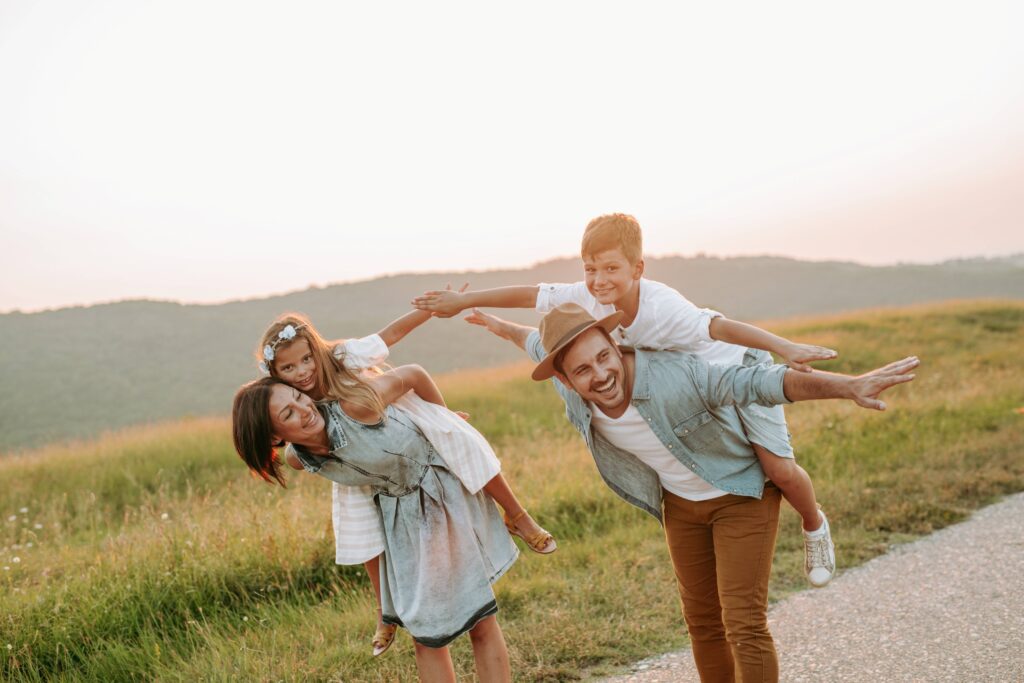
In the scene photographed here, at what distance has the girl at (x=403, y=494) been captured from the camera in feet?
10.1

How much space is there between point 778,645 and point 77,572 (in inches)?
192

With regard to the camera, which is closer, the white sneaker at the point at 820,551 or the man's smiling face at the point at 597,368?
the man's smiling face at the point at 597,368

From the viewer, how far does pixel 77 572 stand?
565cm

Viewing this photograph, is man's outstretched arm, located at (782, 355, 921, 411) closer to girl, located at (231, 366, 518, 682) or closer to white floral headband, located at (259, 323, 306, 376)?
girl, located at (231, 366, 518, 682)

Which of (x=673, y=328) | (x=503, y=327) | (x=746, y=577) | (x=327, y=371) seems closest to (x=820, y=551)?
(x=746, y=577)

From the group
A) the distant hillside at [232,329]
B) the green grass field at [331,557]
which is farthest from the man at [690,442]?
the distant hillside at [232,329]

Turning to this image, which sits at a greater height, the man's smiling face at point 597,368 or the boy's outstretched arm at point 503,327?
the boy's outstretched arm at point 503,327

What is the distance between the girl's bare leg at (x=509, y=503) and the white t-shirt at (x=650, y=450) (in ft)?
1.76

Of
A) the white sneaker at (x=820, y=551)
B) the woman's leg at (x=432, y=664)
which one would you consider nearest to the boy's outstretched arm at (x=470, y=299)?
the woman's leg at (x=432, y=664)

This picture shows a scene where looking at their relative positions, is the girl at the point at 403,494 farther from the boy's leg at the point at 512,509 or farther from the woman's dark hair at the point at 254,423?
the boy's leg at the point at 512,509

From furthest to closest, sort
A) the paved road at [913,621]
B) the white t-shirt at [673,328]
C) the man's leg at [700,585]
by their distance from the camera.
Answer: the paved road at [913,621]
the white t-shirt at [673,328]
the man's leg at [700,585]

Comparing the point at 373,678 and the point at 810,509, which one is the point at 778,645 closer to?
the point at 810,509

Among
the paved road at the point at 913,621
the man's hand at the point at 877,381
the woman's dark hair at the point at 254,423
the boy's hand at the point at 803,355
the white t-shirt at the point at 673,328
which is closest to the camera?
the man's hand at the point at 877,381

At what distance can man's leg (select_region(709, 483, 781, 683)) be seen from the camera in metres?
2.92
